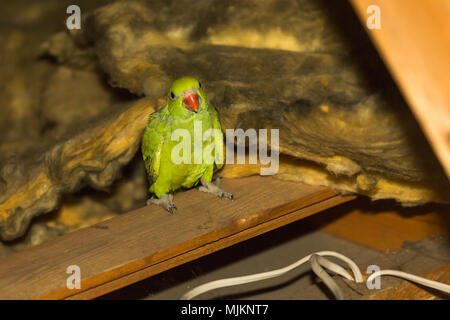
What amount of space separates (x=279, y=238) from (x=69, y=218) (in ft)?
3.68

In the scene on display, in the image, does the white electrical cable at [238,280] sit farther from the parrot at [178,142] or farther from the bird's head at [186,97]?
the bird's head at [186,97]

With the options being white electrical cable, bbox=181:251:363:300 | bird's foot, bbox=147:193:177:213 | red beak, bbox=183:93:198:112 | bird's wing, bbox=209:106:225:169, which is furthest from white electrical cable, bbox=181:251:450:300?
red beak, bbox=183:93:198:112

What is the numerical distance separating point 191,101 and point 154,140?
0.20 m

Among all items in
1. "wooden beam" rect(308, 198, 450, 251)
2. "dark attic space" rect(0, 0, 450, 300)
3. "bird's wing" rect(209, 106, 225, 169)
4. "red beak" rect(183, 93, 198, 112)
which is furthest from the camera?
"wooden beam" rect(308, 198, 450, 251)

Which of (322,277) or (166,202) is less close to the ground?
(166,202)

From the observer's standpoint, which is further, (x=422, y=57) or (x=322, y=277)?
(x=322, y=277)

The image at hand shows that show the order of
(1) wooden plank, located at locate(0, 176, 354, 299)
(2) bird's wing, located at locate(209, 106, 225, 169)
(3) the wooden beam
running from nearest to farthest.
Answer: (1) wooden plank, located at locate(0, 176, 354, 299), (2) bird's wing, located at locate(209, 106, 225, 169), (3) the wooden beam

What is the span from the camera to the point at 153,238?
1.45 meters

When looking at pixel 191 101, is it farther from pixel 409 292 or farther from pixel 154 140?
pixel 409 292

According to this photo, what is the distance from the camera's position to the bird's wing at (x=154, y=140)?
1.73 meters

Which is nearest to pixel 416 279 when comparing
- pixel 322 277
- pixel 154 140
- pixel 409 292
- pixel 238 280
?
pixel 409 292

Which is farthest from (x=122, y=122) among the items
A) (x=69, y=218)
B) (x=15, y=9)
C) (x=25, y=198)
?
(x=15, y=9)

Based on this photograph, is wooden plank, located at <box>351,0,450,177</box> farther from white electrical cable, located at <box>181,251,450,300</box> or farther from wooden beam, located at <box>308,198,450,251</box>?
wooden beam, located at <box>308,198,450,251</box>

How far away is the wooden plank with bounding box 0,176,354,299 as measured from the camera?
1282mm
